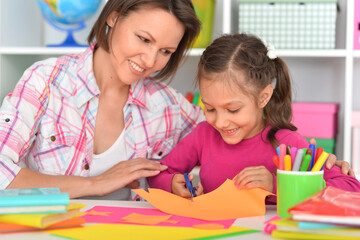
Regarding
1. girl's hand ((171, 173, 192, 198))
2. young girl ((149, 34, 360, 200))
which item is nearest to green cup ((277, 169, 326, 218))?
young girl ((149, 34, 360, 200))

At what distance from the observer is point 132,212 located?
1.02 meters

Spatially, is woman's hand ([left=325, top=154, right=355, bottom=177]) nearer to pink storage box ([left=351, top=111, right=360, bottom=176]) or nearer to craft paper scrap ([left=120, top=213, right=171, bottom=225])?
craft paper scrap ([left=120, top=213, right=171, bottom=225])

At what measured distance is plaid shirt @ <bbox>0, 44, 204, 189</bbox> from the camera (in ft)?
4.60

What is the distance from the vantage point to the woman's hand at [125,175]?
133 cm

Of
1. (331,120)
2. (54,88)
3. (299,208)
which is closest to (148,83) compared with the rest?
(54,88)

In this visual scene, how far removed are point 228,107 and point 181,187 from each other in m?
0.24

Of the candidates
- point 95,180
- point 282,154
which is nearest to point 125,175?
point 95,180

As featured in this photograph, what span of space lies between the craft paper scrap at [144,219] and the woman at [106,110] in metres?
0.35

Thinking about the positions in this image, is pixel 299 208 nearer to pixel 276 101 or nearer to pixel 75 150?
pixel 276 101

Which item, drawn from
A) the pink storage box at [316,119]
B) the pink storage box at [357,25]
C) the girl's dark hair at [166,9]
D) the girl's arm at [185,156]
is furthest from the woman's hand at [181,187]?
the pink storage box at [357,25]

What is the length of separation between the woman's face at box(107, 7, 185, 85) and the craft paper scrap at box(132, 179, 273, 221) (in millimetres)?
474

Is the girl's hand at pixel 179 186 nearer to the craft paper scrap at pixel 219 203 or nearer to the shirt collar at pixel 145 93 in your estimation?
the craft paper scrap at pixel 219 203

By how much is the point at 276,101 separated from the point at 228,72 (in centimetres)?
19

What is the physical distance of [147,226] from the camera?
2.93ft
